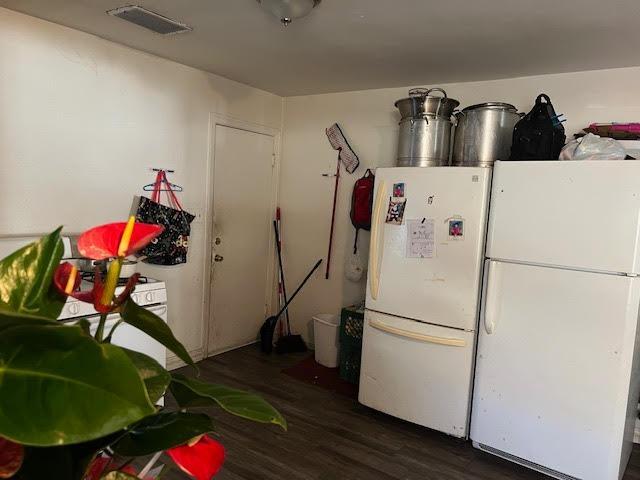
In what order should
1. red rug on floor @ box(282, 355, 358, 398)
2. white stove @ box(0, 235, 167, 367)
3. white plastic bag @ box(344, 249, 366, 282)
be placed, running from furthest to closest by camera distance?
white plastic bag @ box(344, 249, 366, 282), red rug on floor @ box(282, 355, 358, 398), white stove @ box(0, 235, 167, 367)

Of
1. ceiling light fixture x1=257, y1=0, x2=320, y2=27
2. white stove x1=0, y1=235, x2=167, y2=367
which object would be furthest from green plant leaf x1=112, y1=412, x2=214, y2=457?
ceiling light fixture x1=257, y1=0, x2=320, y2=27

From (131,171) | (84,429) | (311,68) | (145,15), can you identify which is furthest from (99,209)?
(84,429)

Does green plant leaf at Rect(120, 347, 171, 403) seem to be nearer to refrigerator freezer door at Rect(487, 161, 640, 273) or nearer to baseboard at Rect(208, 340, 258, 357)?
refrigerator freezer door at Rect(487, 161, 640, 273)

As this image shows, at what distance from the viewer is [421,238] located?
2.87m

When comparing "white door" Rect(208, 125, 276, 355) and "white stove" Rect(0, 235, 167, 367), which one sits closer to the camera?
"white stove" Rect(0, 235, 167, 367)

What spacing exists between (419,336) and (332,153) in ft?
6.36

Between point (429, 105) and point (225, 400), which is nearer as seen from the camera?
point (225, 400)

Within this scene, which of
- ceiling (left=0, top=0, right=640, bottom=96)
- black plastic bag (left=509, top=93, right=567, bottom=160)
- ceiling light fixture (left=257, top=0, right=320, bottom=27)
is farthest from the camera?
black plastic bag (left=509, top=93, right=567, bottom=160)

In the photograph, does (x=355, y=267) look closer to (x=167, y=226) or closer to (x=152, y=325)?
(x=167, y=226)

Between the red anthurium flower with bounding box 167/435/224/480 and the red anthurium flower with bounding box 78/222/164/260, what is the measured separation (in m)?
0.27

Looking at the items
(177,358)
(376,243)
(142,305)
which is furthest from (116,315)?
(376,243)

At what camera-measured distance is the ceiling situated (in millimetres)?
2244

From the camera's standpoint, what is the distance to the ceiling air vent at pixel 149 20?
2.49m

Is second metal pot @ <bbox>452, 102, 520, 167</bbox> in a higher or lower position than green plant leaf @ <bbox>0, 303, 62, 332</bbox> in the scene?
higher
